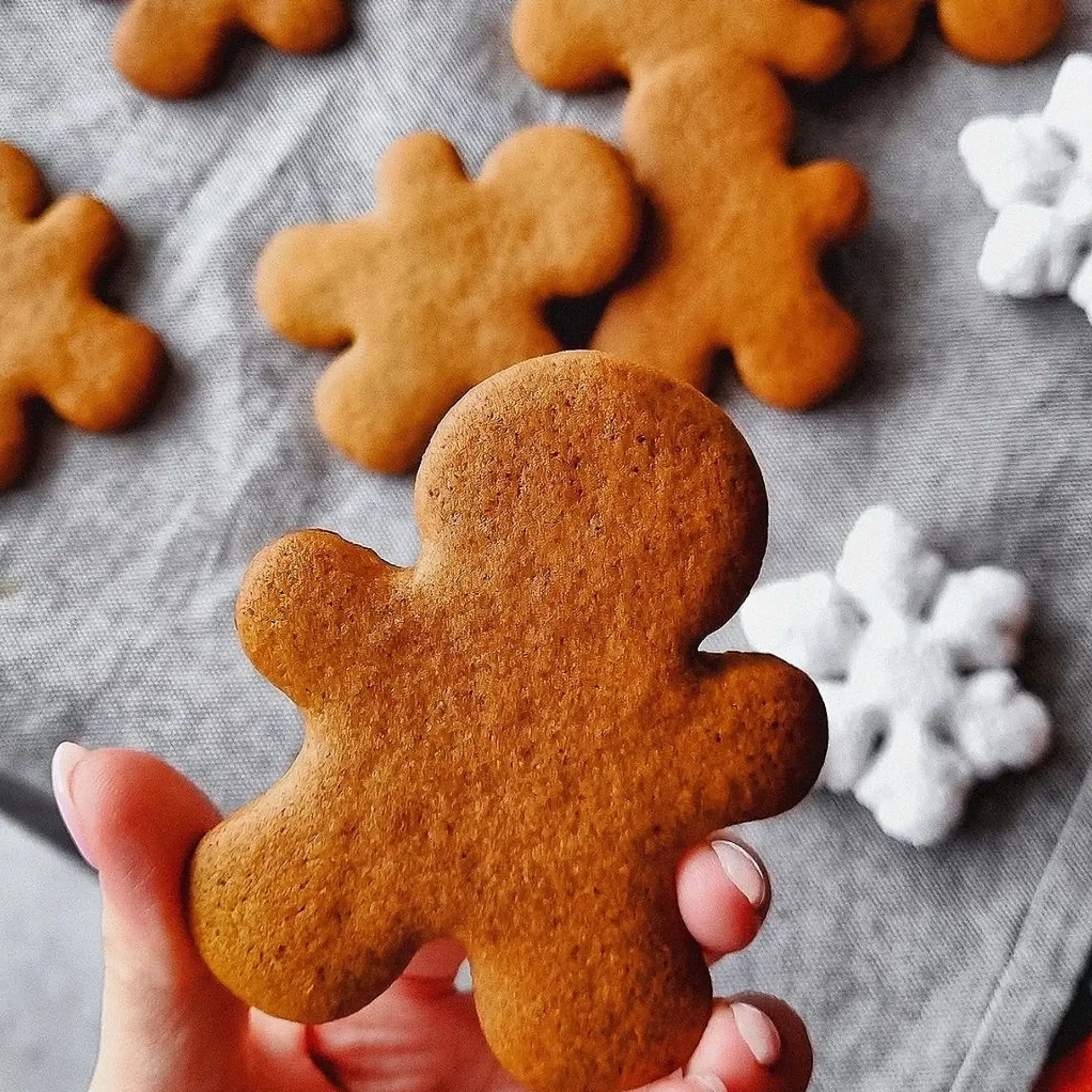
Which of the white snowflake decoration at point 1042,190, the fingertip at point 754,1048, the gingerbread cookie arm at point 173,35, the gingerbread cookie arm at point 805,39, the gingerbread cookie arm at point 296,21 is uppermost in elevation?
the gingerbread cookie arm at point 173,35

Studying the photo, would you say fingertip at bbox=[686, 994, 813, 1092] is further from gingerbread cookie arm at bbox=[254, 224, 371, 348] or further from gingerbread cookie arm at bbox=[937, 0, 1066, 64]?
gingerbread cookie arm at bbox=[937, 0, 1066, 64]

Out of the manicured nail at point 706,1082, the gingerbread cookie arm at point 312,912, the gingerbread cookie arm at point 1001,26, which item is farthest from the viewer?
the gingerbread cookie arm at point 1001,26

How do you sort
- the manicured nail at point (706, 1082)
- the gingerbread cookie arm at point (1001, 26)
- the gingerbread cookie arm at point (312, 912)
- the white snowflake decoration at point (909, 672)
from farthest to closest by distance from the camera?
the gingerbread cookie arm at point (1001, 26), the white snowflake decoration at point (909, 672), the manicured nail at point (706, 1082), the gingerbread cookie arm at point (312, 912)

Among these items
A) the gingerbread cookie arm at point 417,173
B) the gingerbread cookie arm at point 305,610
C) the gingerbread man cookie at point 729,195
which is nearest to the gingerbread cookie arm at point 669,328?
the gingerbread man cookie at point 729,195

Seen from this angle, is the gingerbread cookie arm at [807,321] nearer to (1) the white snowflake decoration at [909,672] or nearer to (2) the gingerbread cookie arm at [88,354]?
(1) the white snowflake decoration at [909,672]

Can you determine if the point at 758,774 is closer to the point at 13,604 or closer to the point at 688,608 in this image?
the point at 688,608

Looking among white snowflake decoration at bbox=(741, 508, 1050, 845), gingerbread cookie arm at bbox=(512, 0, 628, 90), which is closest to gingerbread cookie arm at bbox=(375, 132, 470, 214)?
gingerbread cookie arm at bbox=(512, 0, 628, 90)

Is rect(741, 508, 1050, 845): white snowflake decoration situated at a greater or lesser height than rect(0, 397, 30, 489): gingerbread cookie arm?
lesser
